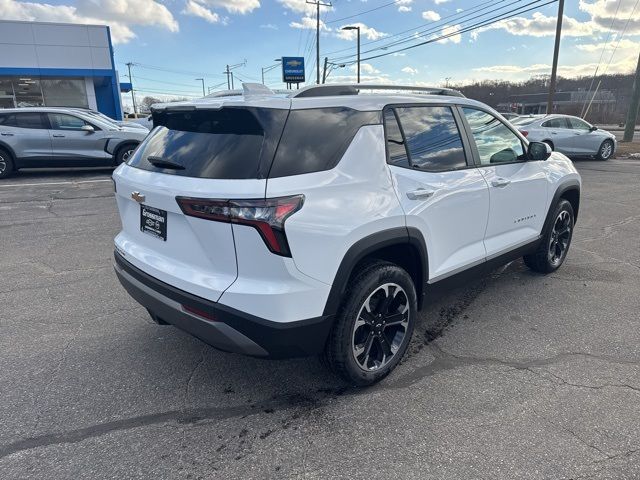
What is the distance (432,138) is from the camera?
10.8 ft

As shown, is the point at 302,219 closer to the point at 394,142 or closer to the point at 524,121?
the point at 394,142

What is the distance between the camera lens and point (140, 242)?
2943 mm

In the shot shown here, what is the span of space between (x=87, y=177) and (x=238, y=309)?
36.9 ft

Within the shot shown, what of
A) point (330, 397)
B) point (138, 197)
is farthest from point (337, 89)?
point (330, 397)

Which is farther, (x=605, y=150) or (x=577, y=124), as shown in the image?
(x=605, y=150)

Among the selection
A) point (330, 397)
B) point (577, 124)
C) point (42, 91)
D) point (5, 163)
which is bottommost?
point (330, 397)

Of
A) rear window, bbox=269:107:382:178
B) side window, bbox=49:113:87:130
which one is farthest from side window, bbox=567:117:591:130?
rear window, bbox=269:107:382:178

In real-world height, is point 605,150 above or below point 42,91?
below

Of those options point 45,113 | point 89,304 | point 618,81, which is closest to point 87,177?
point 45,113

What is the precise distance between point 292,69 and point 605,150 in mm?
35761

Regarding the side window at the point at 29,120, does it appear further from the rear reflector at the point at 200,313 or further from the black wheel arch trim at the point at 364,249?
the black wheel arch trim at the point at 364,249

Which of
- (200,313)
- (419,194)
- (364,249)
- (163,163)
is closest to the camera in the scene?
(200,313)

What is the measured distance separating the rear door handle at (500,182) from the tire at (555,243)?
1060mm

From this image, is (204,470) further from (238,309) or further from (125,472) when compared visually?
(238,309)
